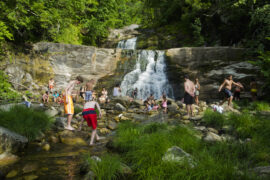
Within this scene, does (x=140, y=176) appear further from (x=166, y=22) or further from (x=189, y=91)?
(x=166, y=22)

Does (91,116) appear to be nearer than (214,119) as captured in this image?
Yes

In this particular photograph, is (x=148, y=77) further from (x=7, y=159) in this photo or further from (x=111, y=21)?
(x=7, y=159)

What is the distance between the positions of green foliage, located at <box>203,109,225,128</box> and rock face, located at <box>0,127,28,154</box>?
6.13 meters

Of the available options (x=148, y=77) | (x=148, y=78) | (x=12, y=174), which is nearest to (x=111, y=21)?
(x=148, y=77)

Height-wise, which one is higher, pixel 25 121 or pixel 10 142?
pixel 25 121

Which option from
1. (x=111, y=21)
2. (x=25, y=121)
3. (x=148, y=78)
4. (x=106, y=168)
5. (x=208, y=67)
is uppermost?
(x=111, y=21)

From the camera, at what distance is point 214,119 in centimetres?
645

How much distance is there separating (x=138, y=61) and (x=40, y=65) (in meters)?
9.45

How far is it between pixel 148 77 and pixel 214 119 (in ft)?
32.8

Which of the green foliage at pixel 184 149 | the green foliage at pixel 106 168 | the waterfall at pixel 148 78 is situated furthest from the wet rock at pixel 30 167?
the waterfall at pixel 148 78

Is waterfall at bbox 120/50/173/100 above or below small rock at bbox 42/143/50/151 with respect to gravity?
above

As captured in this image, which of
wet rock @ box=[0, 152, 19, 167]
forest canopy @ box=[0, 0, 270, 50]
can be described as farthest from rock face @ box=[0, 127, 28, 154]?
forest canopy @ box=[0, 0, 270, 50]

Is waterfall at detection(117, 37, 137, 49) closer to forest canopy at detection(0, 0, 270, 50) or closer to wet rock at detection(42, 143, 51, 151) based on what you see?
forest canopy at detection(0, 0, 270, 50)

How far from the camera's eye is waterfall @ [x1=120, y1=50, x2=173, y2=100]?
1546cm
